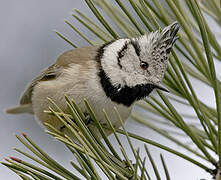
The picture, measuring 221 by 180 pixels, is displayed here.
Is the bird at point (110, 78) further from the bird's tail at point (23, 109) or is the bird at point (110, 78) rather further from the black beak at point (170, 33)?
the bird's tail at point (23, 109)

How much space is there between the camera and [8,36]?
2.89m

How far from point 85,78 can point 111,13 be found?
22cm

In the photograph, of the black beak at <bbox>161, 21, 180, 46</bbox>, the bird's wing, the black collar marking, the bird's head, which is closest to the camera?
the black beak at <bbox>161, 21, 180, 46</bbox>

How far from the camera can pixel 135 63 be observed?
3.87 feet

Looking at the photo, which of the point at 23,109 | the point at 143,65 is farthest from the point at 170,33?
the point at 23,109

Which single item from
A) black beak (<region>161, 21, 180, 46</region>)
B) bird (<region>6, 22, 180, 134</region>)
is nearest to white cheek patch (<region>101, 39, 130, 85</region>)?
bird (<region>6, 22, 180, 134</region>)

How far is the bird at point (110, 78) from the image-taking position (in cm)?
107

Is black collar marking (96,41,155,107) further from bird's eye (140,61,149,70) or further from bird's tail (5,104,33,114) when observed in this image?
bird's tail (5,104,33,114)

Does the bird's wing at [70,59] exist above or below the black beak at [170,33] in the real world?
above

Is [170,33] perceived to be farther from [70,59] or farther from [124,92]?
[70,59]

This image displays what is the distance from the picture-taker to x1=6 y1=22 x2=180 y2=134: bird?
1069 millimetres

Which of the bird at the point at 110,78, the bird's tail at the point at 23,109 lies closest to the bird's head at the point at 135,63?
the bird at the point at 110,78

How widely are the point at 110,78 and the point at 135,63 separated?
0.29 feet

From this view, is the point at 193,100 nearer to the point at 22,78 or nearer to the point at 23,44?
the point at 22,78
